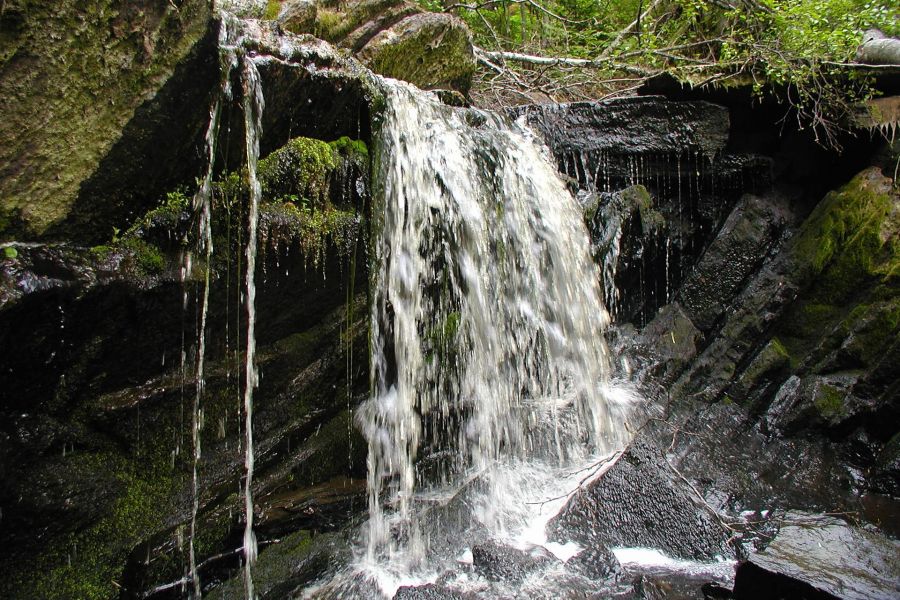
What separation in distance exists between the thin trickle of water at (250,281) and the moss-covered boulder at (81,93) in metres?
0.28

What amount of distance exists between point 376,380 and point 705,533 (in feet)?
9.20

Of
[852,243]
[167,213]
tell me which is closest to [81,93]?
[167,213]

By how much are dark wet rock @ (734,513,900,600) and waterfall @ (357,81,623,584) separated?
185 cm

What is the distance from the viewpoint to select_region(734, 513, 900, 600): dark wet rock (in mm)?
2795

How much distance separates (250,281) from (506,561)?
2581 millimetres

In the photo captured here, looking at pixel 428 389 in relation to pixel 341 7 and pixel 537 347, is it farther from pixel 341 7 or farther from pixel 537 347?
pixel 341 7

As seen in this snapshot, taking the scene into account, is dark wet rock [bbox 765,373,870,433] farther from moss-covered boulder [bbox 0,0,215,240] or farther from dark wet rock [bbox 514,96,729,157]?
moss-covered boulder [bbox 0,0,215,240]

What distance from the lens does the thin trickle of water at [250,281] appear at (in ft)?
10.9

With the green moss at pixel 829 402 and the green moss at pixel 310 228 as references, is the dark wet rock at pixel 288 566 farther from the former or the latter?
the green moss at pixel 829 402

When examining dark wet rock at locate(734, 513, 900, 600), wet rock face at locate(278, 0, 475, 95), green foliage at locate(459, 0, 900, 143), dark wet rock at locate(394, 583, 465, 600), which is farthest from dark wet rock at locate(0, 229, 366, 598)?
green foliage at locate(459, 0, 900, 143)

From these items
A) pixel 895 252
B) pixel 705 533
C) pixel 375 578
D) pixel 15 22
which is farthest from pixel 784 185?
pixel 15 22

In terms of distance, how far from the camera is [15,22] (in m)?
2.47

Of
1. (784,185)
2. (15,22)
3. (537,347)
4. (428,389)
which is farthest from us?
(784,185)

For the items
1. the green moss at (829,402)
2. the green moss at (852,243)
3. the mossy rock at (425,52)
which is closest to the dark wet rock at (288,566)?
the mossy rock at (425,52)
